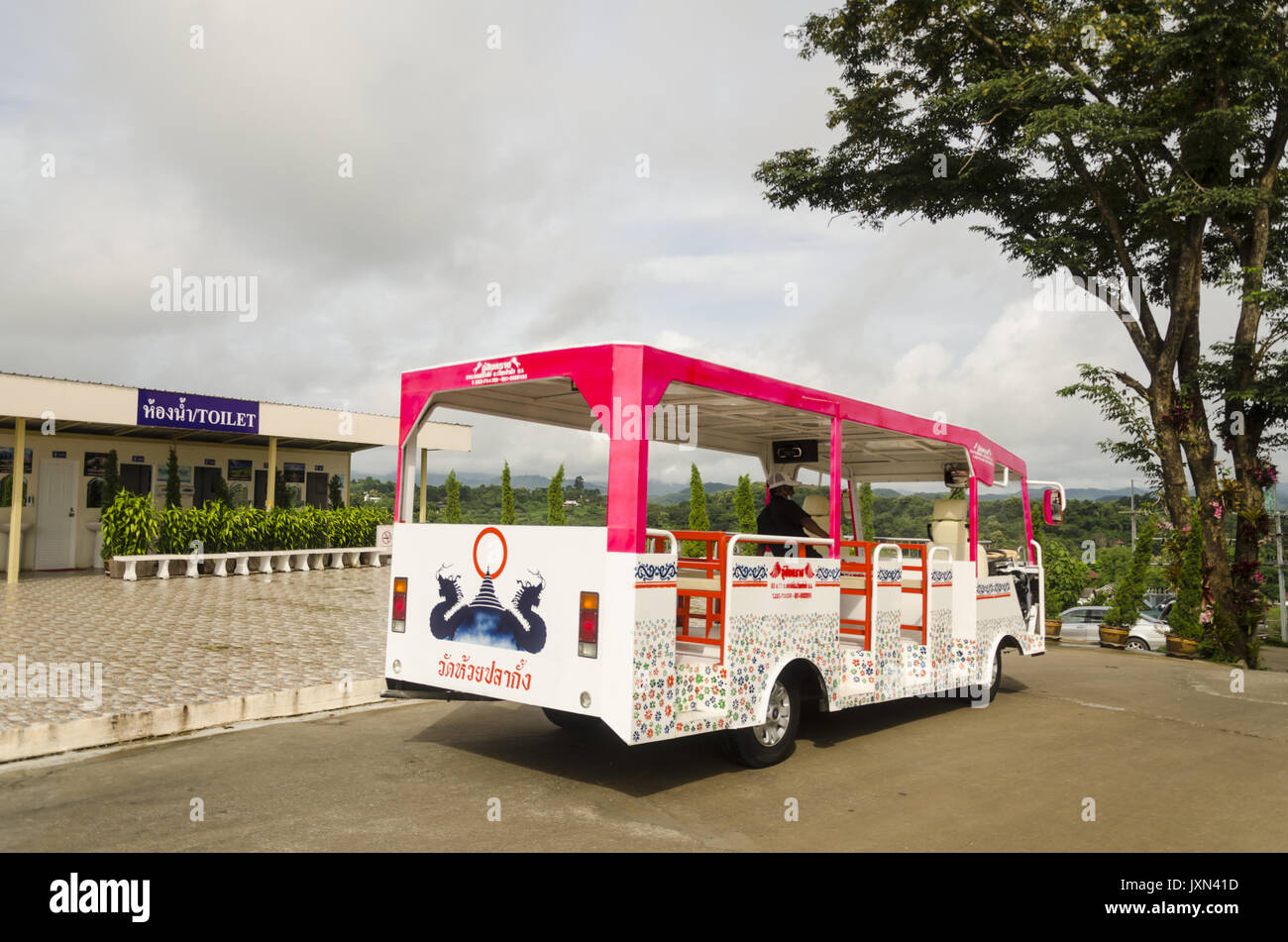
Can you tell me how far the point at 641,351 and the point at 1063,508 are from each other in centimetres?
663

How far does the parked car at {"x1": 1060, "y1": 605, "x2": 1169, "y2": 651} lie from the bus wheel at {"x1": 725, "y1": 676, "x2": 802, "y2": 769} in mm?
11826

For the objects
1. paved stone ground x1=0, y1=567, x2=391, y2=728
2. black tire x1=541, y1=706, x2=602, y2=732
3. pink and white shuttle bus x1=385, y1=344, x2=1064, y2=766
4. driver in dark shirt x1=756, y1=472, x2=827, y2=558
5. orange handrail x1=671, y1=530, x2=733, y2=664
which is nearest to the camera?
pink and white shuttle bus x1=385, y1=344, x2=1064, y2=766

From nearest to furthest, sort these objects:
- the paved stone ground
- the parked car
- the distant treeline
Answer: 1. the distant treeline
2. the paved stone ground
3. the parked car

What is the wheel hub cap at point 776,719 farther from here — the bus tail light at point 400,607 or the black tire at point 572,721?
the bus tail light at point 400,607

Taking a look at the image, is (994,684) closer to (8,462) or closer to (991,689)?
(991,689)

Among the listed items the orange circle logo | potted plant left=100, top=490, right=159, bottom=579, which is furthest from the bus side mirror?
potted plant left=100, top=490, right=159, bottom=579

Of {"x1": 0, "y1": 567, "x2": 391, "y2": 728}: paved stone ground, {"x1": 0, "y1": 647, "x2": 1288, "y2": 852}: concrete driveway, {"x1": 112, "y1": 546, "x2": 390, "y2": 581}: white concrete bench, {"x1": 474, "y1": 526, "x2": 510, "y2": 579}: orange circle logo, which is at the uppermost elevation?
{"x1": 474, "y1": 526, "x2": 510, "y2": 579}: orange circle logo

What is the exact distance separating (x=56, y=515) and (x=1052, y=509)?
19902mm

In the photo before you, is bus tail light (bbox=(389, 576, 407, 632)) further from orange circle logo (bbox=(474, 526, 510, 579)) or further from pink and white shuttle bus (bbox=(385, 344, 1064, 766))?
orange circle logo (bbox=(474, 526, 510, 579))

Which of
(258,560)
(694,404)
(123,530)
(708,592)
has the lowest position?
(258,560)

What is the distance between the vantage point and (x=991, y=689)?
30.8 ft

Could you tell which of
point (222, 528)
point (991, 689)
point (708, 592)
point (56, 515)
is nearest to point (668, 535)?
point (708, 592)

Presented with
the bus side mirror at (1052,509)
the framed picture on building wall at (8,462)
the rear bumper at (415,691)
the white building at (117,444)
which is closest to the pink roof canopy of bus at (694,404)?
the bus side mirror at (1052,509)

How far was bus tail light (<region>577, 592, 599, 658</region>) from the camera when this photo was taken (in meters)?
5.35
